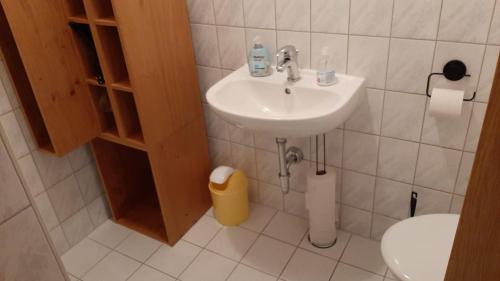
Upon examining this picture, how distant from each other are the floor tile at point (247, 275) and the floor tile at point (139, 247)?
45cm

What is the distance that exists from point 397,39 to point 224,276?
1254mm

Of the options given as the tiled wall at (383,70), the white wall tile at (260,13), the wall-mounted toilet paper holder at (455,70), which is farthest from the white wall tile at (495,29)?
the white wall tile at (260,13)

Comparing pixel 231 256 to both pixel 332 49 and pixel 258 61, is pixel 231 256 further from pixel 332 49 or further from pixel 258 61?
pixel 332 49

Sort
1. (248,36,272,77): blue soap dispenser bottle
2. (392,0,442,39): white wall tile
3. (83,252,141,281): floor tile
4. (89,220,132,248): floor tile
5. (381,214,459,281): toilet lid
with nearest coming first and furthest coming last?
1. (381,214,459,281): toilet lid
2. (392,0,442,39): white wall tile
3. (248,36,272,77): blue soap dispenser bottle
4. (83,252,141,281): floor tile
5. (89,220,132,248): floor tile

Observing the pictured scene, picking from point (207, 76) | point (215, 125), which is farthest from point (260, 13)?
point (215, 125)

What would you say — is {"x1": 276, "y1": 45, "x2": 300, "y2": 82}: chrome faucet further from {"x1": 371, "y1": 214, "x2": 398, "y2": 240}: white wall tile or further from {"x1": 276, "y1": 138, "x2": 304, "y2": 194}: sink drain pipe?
{"x1": 371, "y1": 214, "x2": 398, "y2": 240}: white wall tile

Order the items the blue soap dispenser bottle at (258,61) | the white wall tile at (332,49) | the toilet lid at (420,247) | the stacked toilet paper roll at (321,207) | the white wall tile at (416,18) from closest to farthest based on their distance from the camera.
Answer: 1. the toilet lid at (420,247)
2. the white wall tile at (416,18)
3. the white wall tile at (332,49)
4. the blue soap dispenser bottle at (258,61)
5. the stacked toilet paper roll at (321,207)

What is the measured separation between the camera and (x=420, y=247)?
1.32 m

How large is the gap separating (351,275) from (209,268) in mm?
655

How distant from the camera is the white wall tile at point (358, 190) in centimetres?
181

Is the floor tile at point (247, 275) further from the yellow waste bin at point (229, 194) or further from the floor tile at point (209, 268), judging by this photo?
the yellow waste bin at point (229, 194)

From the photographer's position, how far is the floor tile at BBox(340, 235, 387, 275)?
182 cm

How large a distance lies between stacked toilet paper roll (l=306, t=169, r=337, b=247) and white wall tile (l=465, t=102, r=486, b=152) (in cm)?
55

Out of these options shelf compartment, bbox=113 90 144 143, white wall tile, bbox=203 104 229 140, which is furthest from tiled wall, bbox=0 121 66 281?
white wall tile, bbox=203 104 229 140
